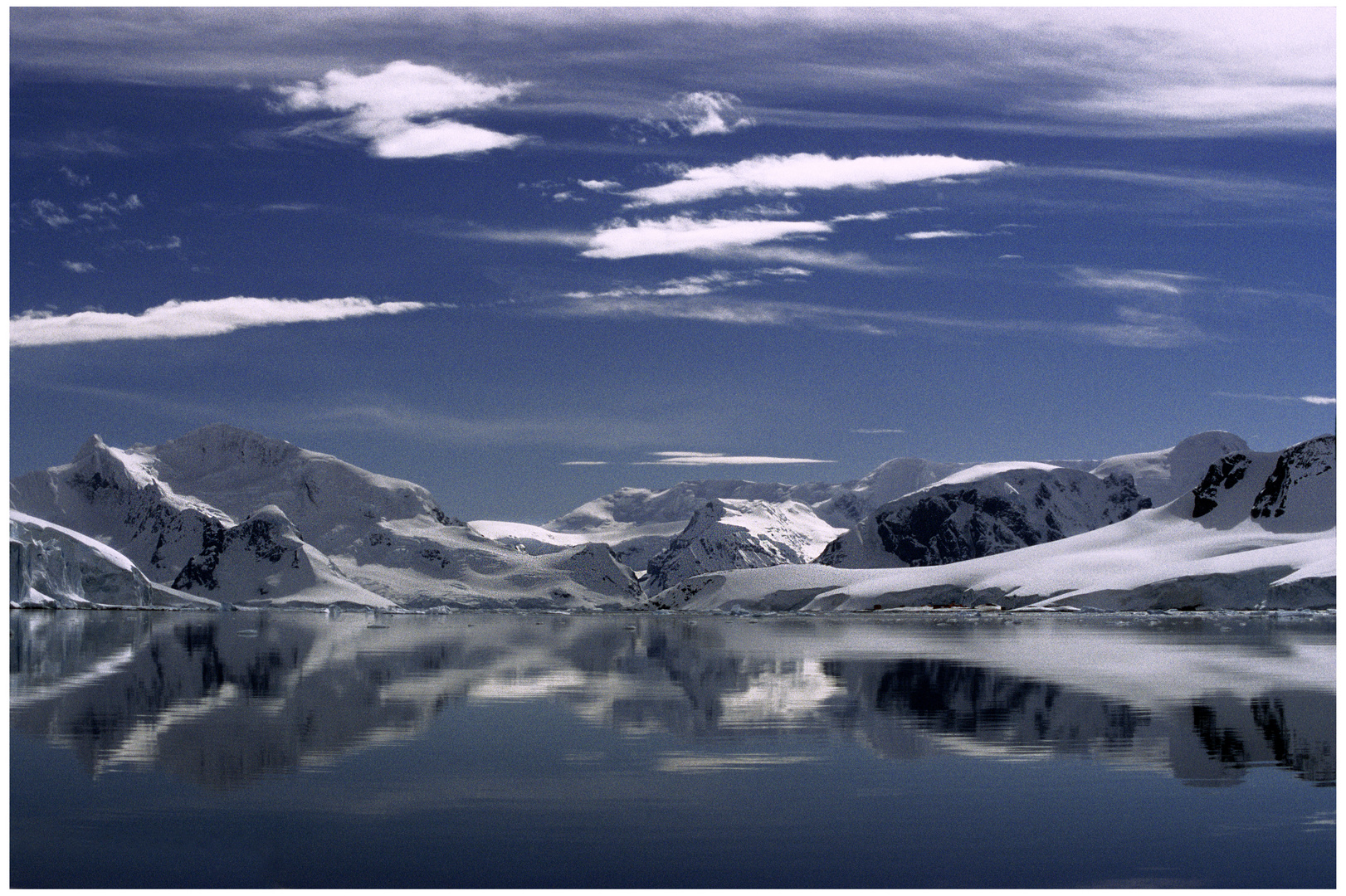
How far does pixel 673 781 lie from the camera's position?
1127 inches

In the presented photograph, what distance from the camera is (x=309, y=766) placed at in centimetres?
3027

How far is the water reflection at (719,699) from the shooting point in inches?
1282

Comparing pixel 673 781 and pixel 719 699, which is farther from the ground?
pixel 673 781

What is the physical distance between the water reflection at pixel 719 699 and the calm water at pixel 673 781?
23cm

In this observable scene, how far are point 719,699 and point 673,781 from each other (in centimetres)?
1956

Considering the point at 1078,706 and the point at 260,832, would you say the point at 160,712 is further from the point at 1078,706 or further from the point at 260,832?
the point at 1078,706

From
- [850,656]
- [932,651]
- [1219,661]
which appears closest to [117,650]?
[850,656]

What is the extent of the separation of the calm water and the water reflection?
0.23 m

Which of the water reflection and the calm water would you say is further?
the water reflection

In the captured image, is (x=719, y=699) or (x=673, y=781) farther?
(x=719, y=699)

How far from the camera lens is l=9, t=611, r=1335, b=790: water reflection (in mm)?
32562

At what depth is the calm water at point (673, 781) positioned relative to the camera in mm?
20891

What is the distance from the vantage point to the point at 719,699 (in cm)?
4803

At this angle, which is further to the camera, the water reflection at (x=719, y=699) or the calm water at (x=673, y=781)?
the water reflection at (x=719, y=699)
